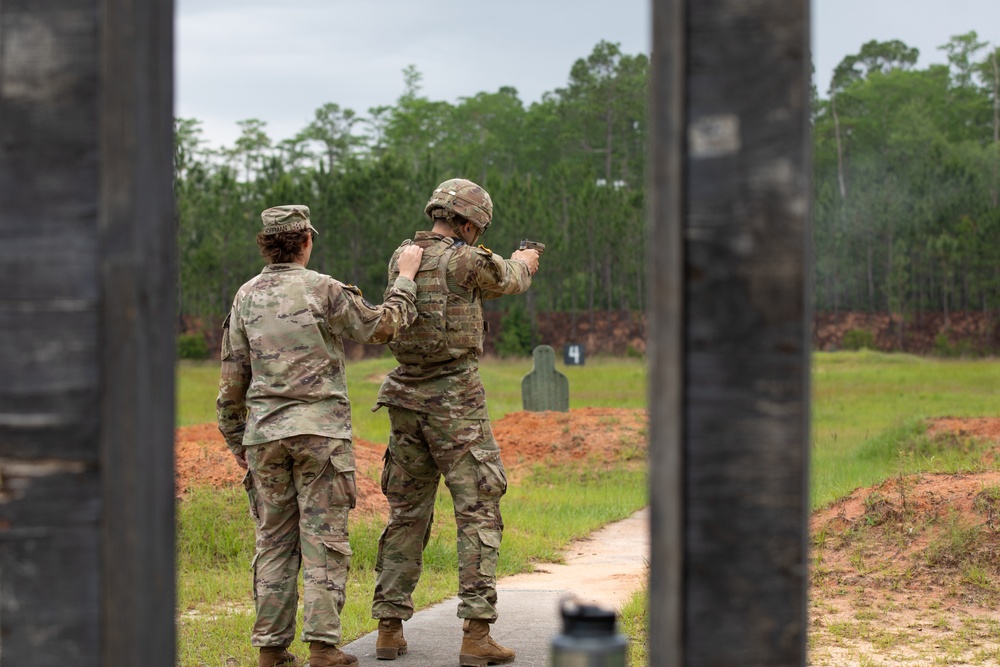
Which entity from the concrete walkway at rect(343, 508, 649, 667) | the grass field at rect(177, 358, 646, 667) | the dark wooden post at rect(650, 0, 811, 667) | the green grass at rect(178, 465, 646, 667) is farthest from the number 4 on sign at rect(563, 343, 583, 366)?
the dark wooden post at rect(650, 0, 811, 667)

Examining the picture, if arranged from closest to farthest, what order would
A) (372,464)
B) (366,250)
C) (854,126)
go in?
1. (372,464)
2. (366,250)
3. (854,126)

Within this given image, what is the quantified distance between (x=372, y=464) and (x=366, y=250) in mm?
26878

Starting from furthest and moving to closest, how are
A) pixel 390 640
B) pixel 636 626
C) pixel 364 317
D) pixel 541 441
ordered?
pixel 541 441
pixel 636 626
pixel 390 640
pixel 364 317

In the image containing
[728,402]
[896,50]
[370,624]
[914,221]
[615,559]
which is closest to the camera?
[728,402]

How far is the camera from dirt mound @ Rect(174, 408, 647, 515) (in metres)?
11.5

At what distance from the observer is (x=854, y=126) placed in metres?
65.7

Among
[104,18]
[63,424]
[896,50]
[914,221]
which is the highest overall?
[896,50]

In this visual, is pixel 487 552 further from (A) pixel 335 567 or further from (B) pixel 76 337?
(B) pixel 76 337

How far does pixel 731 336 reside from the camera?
211 cm

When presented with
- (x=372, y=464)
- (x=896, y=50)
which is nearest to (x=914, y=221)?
(x=896, y=50)

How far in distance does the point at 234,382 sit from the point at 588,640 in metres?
3.66

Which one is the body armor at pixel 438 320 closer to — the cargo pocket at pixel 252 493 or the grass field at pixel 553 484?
the cargo pocket at pixel 252 493

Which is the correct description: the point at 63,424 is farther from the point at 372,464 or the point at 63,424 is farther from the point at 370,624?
the point at 372,464

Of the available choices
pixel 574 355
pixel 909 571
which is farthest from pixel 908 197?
pixel 909 571
